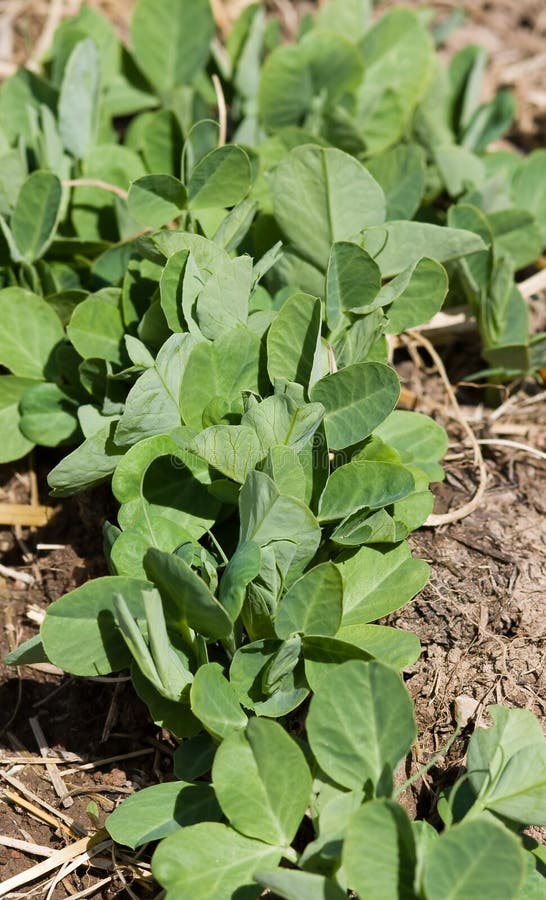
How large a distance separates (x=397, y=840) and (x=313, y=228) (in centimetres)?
95

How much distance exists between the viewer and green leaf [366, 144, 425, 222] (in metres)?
1.71

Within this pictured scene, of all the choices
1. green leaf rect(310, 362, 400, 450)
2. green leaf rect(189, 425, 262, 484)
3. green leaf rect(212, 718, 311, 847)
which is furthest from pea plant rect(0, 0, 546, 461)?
green leaf rect(212, 718, 311, 847)

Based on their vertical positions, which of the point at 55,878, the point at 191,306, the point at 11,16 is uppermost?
the point at 11,16

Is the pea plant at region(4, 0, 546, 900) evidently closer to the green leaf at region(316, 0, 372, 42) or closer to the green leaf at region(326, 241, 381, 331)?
the green leaf at region(326, 241, 381, 331)

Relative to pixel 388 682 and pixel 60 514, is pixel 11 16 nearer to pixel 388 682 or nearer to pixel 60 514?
pixel 60 514

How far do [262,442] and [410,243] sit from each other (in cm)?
48

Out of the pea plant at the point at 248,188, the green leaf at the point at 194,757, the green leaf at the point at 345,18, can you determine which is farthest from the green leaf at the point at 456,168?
the green leaf at the point at 194,757

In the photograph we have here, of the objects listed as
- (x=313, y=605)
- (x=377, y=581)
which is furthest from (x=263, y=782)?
(x=377, y=581)

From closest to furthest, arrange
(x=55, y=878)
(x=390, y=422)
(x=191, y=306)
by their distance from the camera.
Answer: (x=55, y=878) < (x=191, y=306) < (x=390, y=422)

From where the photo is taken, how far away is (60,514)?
1.62m

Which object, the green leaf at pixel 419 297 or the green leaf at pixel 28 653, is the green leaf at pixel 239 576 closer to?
the green leaf at pixel 28 653

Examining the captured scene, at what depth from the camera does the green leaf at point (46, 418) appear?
1543 millimetres

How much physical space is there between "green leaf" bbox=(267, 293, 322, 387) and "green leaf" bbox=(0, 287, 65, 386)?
46 cm

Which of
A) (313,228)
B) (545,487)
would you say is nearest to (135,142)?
(313,228)
